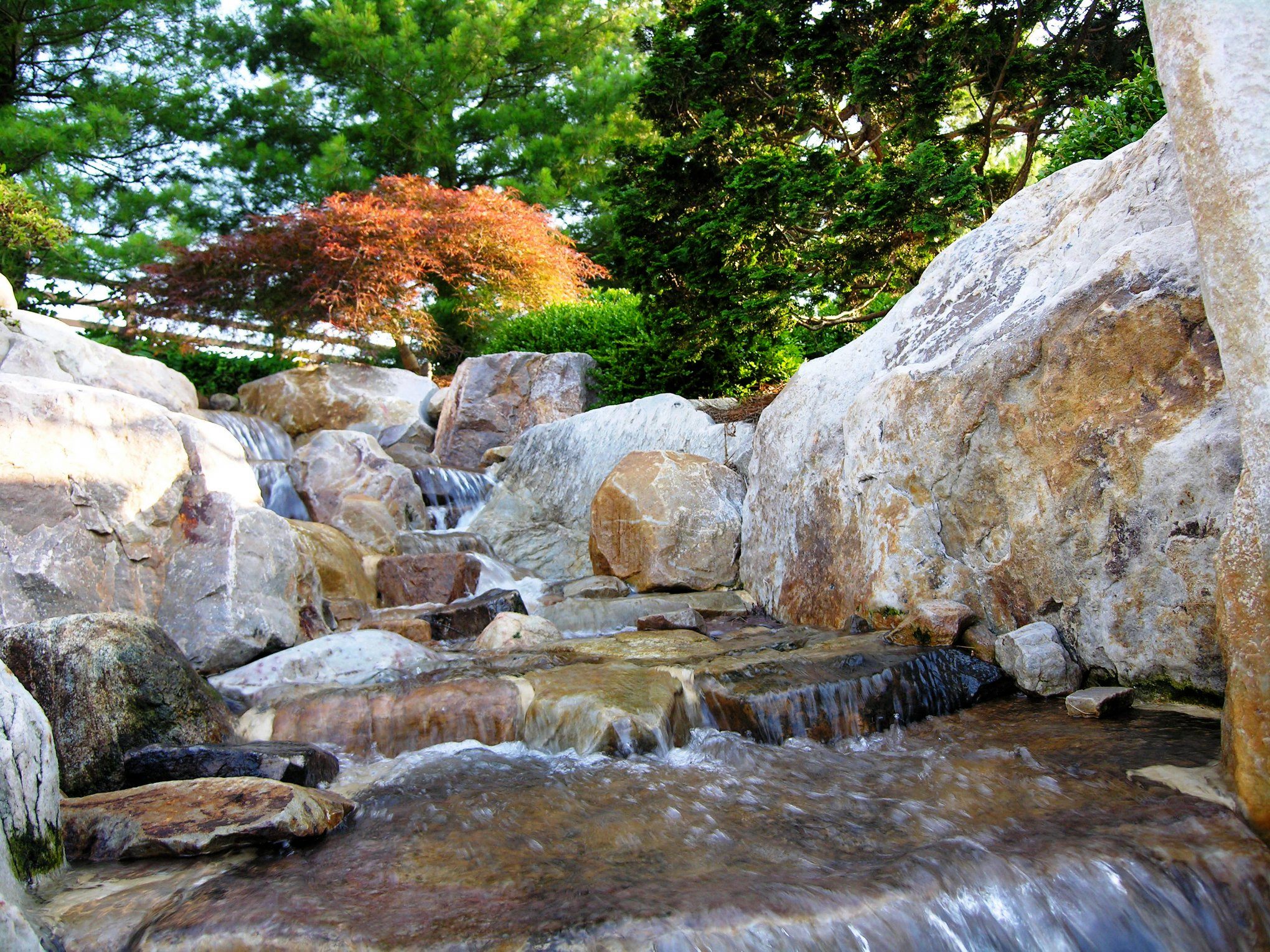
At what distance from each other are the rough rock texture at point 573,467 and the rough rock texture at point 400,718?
3.89 meters

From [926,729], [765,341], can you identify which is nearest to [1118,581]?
[926,729]

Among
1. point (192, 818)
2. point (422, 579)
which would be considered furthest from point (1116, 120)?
point (192, 818)

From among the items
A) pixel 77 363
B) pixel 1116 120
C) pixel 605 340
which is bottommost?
pixel 77 363

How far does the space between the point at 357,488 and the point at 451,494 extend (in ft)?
4.18

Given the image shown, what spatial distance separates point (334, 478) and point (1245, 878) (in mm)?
7545

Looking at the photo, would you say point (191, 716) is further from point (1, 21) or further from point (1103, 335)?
point (1, 21)

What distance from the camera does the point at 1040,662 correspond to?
12.3ft

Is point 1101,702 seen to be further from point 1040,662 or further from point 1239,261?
point 1239,261

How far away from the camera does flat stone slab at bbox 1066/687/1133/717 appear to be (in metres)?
3.35

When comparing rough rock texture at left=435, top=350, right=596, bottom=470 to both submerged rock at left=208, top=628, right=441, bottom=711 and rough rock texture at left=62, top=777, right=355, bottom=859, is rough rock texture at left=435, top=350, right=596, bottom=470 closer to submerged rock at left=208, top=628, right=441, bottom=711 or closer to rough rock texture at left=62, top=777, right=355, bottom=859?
submerged rock at left=208, top=628, right=441, bottom=711

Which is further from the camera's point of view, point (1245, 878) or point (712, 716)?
point (712, 716)

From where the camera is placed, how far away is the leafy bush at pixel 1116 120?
217 inches

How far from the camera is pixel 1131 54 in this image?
7207 mm

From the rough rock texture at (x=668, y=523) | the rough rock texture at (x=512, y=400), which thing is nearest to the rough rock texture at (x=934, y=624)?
the rough rock texture at (x=668, y=523)
